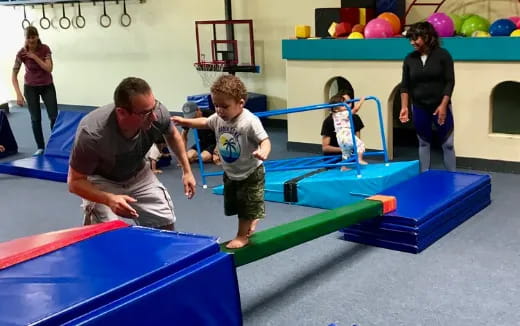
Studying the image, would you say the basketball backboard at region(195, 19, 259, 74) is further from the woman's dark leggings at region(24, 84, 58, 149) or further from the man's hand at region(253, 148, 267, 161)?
the man's hand at region(253, 148, 267, 161)

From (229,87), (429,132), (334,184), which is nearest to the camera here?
(229,87)

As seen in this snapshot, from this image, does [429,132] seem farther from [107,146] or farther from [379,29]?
[107,146]

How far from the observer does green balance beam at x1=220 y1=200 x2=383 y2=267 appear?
3.11 meters

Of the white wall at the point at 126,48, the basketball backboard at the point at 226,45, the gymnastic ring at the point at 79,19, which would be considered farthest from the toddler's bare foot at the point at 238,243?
the gymnastic ring at the point at 79,19

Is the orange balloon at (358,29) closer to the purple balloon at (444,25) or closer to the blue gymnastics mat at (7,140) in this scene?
the purple balloon at (444,25)

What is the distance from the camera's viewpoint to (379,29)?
636 centimetres

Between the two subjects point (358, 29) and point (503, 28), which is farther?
point (358, 29)

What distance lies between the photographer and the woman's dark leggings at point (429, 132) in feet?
17.0

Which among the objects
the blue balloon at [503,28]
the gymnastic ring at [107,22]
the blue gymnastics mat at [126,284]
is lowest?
the blue gymnastics mat at [126,284]

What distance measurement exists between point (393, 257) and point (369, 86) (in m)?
3.01

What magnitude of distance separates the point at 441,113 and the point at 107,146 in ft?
10.0

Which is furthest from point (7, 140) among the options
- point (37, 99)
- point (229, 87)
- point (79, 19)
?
point (229, 87)

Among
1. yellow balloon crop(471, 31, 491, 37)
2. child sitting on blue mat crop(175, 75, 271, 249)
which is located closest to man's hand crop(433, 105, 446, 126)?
yellow balloon crop(471, 31, 491, 37)

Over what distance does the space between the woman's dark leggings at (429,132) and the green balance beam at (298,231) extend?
1.51 m
